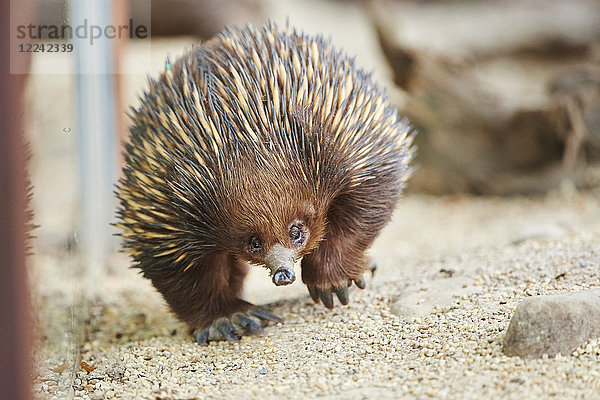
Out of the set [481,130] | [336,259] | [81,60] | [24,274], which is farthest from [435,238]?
[24,274]

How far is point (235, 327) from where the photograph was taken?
356 cm

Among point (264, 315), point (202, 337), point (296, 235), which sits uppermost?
point (296, 235)

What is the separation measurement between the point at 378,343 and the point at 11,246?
1.66 m

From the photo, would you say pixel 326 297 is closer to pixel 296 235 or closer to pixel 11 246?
pixel 296 235

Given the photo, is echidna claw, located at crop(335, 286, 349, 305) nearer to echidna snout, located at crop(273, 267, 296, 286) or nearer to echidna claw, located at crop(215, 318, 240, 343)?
echidna claw, located at crop(215, 318, 240, 343)

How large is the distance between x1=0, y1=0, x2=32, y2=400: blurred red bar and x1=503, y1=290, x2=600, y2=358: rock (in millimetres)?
1671

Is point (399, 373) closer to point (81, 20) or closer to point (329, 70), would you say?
point (329, 70)

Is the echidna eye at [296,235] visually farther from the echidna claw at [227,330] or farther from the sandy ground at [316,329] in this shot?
the echidna claw at [227,330]

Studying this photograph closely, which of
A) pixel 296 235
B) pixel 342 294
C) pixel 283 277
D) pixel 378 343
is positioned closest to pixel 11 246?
pixel 283 277

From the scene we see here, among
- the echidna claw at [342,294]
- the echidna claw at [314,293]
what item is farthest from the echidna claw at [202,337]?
the echidna claw at [342,294]

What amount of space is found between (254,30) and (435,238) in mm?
2810

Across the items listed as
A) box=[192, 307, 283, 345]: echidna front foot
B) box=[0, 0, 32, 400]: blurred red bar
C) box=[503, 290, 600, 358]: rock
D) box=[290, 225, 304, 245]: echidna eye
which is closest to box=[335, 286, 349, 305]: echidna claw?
box=[192, 307, 283, 345]: echidna front foot

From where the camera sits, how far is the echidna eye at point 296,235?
2.94 metres

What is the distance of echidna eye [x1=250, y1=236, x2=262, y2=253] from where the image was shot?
115 inches
